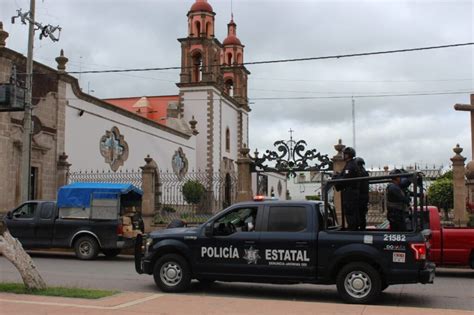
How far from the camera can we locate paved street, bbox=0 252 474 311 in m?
10.0

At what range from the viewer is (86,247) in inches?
672

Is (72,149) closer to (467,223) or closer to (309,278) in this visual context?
(467,223)

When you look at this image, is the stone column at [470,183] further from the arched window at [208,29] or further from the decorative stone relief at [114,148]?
the arched window at [208,29]

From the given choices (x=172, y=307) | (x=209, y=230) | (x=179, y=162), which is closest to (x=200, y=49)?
(x=179, y=162)

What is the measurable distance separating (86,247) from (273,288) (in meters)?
7.67

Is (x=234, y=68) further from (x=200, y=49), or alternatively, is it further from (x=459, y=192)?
(x=459, y=192)

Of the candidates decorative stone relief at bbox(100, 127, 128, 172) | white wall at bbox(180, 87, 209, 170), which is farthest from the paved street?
white wall at bbox(180, 87, 209, 170)

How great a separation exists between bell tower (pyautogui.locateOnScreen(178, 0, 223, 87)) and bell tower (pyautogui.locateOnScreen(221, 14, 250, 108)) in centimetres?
712

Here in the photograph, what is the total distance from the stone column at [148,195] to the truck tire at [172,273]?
12.0m

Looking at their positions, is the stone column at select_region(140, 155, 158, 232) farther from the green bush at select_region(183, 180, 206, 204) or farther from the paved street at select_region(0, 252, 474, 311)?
the paved street at select_region(0, 252, 474, 311)

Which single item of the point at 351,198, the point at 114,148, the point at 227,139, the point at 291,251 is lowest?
the point at 291,251

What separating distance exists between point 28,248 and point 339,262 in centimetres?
1119

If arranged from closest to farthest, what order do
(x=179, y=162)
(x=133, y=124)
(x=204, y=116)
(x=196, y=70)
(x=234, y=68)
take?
(x=133, y=124) → (x=179, y=162) → (x=204, y=116) → (x=196, y=70) → (x=234, y=68)

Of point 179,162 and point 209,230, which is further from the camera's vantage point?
point 179,162
